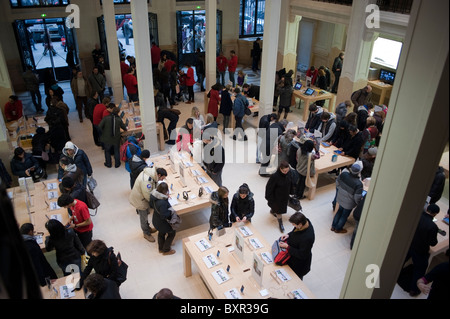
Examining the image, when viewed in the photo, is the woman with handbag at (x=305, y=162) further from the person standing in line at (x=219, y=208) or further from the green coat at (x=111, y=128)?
the green coat at (x=111, y=128)

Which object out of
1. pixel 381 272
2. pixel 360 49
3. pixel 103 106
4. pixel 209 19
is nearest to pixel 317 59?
pixel 360 49

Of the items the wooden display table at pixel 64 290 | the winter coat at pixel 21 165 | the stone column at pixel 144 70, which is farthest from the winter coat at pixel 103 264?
the stone column at pixel 144 70

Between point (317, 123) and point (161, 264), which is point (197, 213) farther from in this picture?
point (317, 123)

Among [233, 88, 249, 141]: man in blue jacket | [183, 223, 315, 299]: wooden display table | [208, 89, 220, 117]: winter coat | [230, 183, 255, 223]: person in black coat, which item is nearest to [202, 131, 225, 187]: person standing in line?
[230, 183, 255, 223]: person in black coat

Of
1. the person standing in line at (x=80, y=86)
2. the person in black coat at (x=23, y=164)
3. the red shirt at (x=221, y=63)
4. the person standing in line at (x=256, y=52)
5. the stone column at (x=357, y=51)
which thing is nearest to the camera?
the person in black coat at (x=23, y=164)

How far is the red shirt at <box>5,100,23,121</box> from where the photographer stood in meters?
9.50

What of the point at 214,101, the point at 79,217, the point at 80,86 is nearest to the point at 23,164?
the point at 79,217

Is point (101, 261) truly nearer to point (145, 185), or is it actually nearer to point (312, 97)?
point (145, 185)

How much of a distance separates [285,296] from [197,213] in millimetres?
3265

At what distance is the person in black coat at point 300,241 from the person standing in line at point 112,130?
5.09 metres

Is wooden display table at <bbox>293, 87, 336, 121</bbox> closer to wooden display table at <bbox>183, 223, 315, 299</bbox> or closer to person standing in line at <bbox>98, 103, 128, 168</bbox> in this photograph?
person standing in line at <bbox>98, 103, 128, 168</bbox>

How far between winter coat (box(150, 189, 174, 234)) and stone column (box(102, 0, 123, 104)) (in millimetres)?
6935

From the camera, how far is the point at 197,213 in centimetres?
765

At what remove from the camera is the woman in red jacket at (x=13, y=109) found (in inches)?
373
